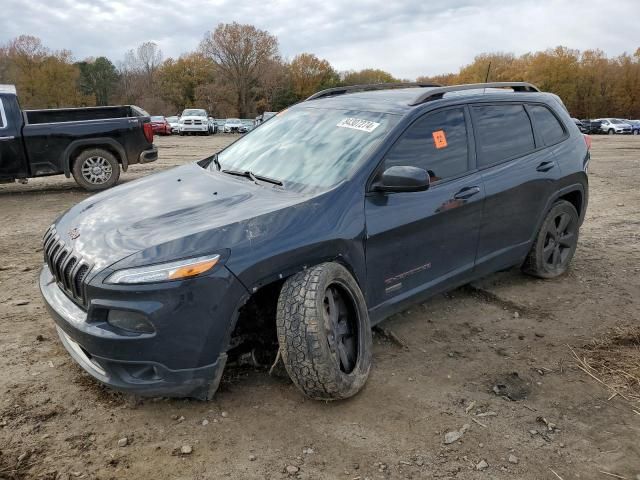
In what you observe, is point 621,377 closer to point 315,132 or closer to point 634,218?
point 315,132

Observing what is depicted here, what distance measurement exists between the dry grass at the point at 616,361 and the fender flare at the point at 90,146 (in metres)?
8.45

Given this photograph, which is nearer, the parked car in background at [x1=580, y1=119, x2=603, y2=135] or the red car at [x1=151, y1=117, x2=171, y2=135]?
the red car at [x1=151, y1=117, x2=171, y2=135]

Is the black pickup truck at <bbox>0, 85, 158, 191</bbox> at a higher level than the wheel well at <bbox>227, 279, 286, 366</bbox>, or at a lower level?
higher

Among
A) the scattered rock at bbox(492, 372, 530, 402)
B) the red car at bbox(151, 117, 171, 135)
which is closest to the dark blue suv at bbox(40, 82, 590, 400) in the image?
the scattered rock at bbox(492, 372, 530, 402)

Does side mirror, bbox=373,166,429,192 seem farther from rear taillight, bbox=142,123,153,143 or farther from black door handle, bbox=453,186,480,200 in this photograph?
rear taillight, bbox=142,123,153,143

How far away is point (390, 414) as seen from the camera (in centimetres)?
292

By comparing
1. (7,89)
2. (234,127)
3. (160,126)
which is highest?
(7,89)

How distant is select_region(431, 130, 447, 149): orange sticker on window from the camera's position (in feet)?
12.3

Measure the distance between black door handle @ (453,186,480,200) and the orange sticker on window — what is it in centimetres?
35

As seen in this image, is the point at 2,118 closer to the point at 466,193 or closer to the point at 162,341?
the point at 162,341

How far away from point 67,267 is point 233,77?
69781 millimetres

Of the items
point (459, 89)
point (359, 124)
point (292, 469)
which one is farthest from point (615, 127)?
point (292, 469)

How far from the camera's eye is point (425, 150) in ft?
12.1

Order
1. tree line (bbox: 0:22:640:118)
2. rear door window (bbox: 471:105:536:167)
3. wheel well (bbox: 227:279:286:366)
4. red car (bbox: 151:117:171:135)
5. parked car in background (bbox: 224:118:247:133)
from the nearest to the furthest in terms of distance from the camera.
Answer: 1. wheel well (bbox: 227:279:286:366)
2. rear door window (bbox: 471:105:536:167)
3. red car (bbox: 151:117:171:135)
4. parked car in background (bbox: 224:118:247:133)
5. tree line (bbox: 0:22:640:118)
